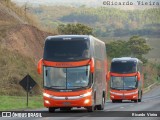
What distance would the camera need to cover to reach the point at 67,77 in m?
34.5

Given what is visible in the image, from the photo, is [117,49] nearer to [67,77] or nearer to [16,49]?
Answer: [16,49]

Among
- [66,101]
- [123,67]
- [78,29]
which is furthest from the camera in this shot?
[78,29]

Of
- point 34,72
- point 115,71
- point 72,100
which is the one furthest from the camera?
point 34,72

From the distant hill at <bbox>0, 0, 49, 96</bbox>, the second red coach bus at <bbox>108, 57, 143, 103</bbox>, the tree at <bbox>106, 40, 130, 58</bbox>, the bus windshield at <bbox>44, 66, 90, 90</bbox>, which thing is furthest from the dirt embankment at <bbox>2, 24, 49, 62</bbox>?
the tree at <bbox>106, 40, 130, 58</bbox>

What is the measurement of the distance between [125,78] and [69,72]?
885 inches

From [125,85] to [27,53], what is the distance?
20.3 m

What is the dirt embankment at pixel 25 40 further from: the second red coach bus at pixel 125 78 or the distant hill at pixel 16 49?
the second red coach bus at pixel 125 78

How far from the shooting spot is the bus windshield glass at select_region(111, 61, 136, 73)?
5538 centimetres

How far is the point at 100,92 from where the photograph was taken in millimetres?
A: 38500

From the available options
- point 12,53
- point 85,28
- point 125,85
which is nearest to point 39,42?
point 12,53

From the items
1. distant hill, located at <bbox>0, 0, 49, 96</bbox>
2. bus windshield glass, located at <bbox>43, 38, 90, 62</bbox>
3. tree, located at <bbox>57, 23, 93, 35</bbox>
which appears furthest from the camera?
tree, located at <bbox>57, 23, 93, 35</bbox>

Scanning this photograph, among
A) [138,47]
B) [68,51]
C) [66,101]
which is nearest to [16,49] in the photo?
[68,51]

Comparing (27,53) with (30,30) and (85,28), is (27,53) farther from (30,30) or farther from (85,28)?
(85,28)

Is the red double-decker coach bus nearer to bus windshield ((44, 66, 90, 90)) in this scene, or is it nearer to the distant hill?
bus windshield ((44, 66, 90, 90))
